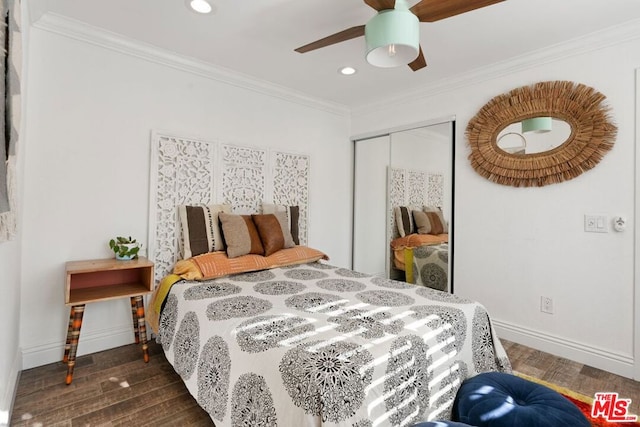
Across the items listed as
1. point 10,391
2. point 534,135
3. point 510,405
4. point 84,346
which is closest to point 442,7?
point 534,135

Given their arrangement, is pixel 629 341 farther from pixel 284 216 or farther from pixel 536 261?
pixel 284 216

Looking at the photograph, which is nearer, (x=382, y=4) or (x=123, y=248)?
(x=382, y=4)

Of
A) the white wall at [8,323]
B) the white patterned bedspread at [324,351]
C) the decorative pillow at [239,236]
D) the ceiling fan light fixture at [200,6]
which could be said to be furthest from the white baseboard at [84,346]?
the ceiling fan light fixture at [200,6]

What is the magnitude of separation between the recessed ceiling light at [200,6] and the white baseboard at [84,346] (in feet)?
7.98

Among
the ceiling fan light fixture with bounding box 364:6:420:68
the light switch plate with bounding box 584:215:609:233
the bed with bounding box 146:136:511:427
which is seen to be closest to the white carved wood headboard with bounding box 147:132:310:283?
the bed with bounding box 146:136:511:427

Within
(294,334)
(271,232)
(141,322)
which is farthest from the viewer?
(271,232)

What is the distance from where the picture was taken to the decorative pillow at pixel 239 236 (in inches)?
109

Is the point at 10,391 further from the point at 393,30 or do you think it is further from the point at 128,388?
the point at 393,30

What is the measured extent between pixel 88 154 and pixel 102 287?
100 cm

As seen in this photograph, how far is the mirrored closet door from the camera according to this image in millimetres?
3340

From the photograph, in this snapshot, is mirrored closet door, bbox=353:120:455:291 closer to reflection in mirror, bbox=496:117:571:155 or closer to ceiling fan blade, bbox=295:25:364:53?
reflection in mirror, bbox=496:117:571:155

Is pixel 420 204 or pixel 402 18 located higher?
pixel 402 18

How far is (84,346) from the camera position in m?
2.44

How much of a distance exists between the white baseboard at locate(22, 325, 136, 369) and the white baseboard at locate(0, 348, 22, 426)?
0.31 feet
